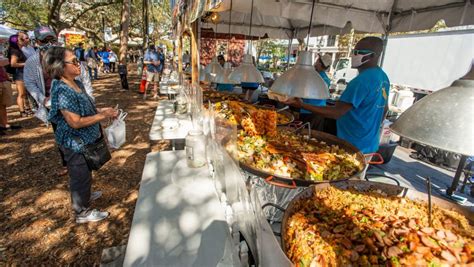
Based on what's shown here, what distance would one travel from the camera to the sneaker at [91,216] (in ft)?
9.93

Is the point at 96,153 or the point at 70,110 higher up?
the point at 70,110

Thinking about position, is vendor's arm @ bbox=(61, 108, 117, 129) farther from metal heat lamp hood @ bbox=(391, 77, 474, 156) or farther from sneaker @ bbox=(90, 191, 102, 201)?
metal heat lamp hood @ bbox=(391, 77, 474, 156)

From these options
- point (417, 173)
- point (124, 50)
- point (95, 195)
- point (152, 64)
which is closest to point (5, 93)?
point (95, 195)

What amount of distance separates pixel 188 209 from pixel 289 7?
437cm

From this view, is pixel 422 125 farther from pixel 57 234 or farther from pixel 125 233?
pixel 57 234

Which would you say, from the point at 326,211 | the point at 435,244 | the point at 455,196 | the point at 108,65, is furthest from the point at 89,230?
the point at 108,65

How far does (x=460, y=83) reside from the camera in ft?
2.37

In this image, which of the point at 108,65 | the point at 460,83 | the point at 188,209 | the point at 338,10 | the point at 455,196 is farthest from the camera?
the point at 108,65

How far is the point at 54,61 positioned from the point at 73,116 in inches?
21.6

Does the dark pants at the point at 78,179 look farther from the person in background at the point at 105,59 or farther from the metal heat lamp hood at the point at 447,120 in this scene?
→ the person in background at the point at 105,59

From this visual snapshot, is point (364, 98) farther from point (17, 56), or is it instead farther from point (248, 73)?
point (17, 56)

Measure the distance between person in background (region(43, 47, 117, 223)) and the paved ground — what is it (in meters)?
4.57

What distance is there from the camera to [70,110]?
2381mm

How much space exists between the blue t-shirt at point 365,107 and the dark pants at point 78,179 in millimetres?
2933
